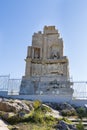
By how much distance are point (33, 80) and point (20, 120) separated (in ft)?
39.7

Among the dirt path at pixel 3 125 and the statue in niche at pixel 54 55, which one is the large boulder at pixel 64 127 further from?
the statue in niche at pixel 54 55

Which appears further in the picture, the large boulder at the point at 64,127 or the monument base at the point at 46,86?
the monument base at the point at 46,86

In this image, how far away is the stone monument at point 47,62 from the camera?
22.4 meters

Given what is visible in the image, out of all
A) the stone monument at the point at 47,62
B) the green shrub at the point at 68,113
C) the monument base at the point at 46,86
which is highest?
the stone monument at the point at 47,62

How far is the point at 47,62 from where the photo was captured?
27.5m

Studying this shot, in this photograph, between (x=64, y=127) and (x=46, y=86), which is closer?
(x=64, y=127)

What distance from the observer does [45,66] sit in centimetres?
2752

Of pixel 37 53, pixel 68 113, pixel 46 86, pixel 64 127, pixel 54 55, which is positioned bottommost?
pixel 64 127

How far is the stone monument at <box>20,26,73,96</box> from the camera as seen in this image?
22406 millimetres

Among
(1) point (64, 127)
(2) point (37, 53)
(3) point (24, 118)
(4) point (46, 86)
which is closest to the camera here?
(1) point (64, 127)

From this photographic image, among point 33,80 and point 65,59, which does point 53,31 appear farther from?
point 33,80

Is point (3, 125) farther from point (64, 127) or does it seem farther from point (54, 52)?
point (54, 52)

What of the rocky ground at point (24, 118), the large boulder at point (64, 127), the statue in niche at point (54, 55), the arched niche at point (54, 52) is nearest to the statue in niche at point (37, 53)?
the arched niche at point (54, 52)

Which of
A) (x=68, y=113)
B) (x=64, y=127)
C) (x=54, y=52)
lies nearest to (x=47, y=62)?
(x=54, y=52)
